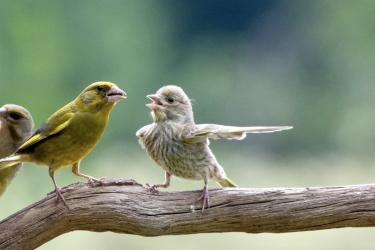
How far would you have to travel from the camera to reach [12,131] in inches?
414

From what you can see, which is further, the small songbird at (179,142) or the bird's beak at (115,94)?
the small songbird at (179,142)

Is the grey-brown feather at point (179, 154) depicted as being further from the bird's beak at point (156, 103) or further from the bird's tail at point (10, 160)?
the bird's tail at point (10, 160)

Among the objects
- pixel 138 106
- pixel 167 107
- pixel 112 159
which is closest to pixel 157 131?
pixel 167 107

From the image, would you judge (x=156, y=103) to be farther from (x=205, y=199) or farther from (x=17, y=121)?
(x=17, y=121)

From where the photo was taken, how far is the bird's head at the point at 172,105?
9.77 meters

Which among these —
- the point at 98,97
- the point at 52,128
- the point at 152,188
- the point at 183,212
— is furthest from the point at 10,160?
the point at 183,212

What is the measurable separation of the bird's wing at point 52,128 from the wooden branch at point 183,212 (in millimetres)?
341

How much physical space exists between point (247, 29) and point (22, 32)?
595 centimetres

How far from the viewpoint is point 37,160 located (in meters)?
9.59

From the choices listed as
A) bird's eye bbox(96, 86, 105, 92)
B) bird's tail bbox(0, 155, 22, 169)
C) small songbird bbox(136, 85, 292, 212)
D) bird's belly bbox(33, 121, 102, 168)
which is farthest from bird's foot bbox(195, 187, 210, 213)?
bird's tail bbox(0, 155, 22, 169)

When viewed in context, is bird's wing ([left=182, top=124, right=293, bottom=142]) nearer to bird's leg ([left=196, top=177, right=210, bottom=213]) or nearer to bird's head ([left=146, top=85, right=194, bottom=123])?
bird's head ([left=146, top=85, right=194, bottom=123])

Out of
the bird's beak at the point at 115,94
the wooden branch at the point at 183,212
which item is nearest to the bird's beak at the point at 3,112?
the wooden branch at the point at 183,212

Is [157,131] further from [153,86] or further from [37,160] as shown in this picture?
[153,86]

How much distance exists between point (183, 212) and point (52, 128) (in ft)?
3.14
